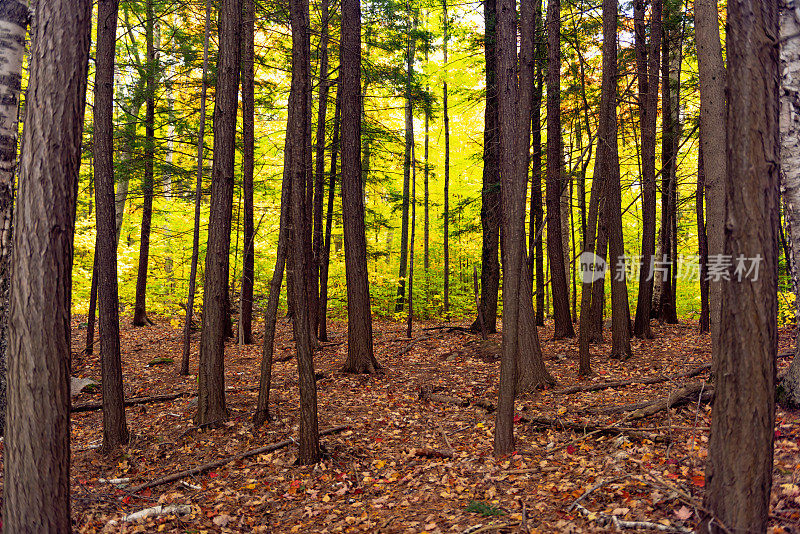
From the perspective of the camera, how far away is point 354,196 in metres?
9.99

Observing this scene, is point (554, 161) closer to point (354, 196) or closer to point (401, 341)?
point (354, 196)

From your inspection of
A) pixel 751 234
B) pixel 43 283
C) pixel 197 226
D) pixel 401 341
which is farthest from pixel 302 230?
pixel 401 341

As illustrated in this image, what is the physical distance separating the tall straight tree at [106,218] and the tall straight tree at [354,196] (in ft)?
14.2

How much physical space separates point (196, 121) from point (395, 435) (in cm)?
1130

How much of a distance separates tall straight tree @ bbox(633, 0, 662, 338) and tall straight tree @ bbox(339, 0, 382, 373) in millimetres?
6143

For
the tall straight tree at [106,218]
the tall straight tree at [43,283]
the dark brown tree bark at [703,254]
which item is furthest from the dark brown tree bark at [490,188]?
the tall straight tree at [43,283]

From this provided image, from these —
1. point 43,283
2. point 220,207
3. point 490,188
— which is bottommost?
point 43,283

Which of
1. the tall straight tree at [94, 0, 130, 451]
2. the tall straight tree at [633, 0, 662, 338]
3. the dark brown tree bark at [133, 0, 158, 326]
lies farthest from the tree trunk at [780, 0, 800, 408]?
the dark brown tree bark at [133, 0, 158, 326]

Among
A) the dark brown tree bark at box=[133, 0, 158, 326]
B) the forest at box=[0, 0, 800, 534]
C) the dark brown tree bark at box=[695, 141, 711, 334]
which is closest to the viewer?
the forest at box=[0, 0, 800, 534]

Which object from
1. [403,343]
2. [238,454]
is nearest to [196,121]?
[403,343]

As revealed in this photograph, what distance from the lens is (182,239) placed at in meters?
19.3

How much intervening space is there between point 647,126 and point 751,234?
9.67m

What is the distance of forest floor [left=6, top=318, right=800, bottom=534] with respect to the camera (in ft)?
14.6

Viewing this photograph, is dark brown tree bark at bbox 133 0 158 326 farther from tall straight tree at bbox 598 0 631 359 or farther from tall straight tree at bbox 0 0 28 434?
tall straight tree at bbox 598 0 631 359
